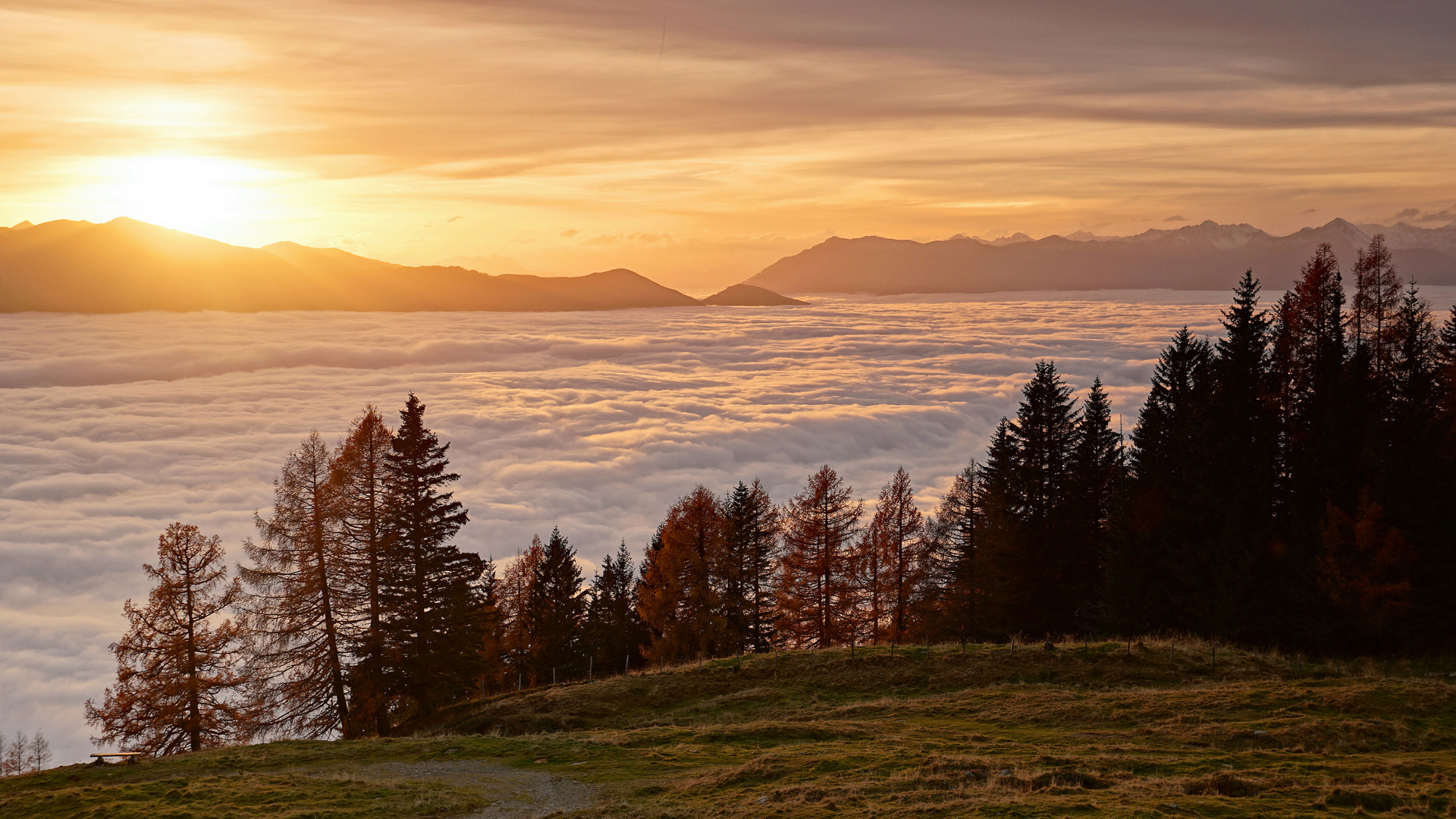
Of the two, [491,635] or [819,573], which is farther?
[491,635]

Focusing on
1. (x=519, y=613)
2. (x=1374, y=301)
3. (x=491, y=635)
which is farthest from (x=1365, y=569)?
(x=519, y=613)

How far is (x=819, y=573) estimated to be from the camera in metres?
56.6

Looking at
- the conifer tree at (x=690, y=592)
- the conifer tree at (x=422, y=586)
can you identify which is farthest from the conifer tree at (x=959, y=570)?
the conifer tree at (x=422, y=586)

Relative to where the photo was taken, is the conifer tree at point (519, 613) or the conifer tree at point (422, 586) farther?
the conifer tree at point (519, 613)

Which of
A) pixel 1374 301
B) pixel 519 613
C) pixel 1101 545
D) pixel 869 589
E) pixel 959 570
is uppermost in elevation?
pixel 1374 301

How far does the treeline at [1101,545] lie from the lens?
3316cm

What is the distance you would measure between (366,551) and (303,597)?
115 inches

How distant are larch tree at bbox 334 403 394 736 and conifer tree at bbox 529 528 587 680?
62.6 feet

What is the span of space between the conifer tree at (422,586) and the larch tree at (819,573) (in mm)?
24477

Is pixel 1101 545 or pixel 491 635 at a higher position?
pixel 1101 545

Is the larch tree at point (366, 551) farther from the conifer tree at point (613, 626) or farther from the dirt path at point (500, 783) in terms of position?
the conifer tree at point (613, 626)

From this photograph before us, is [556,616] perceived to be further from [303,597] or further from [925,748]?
[925,748]

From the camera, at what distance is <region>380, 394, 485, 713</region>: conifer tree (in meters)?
35.8

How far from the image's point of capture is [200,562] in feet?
109
